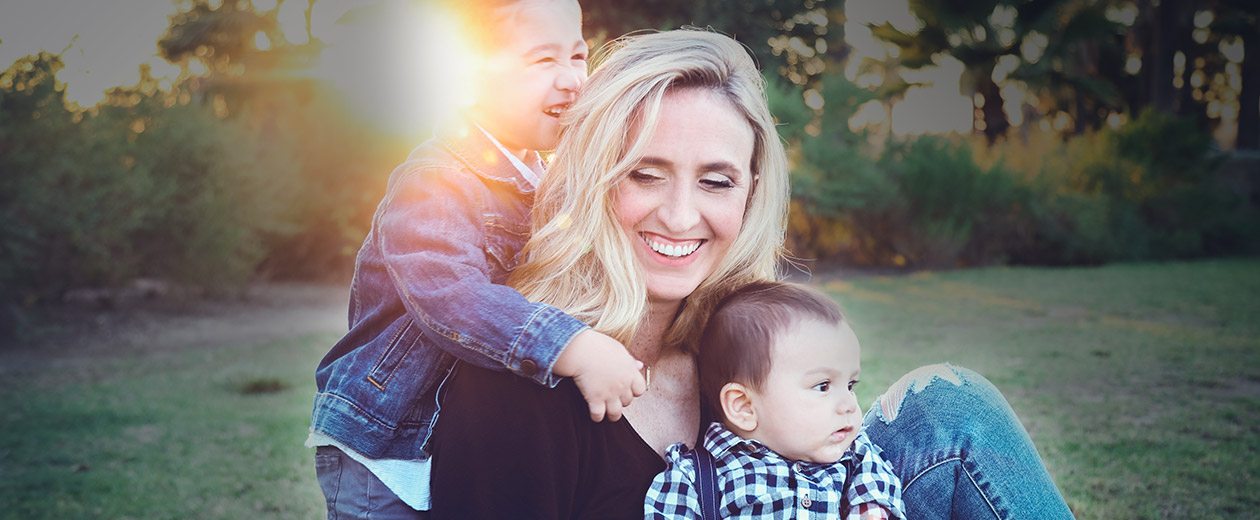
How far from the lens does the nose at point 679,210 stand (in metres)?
1.96

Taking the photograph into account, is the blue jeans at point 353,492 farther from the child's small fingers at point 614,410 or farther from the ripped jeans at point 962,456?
the ripped jeans at point 962,456

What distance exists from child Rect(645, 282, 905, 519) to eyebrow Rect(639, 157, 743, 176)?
29cm

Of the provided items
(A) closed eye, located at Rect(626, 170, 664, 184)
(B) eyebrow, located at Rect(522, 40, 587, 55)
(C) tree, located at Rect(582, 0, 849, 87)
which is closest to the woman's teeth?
(A) closed eye, located at Rect(626, 170, 664, 184)

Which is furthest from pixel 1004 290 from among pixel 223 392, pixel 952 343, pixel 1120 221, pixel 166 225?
pixel 166 225

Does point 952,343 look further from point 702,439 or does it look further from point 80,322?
point 80,322

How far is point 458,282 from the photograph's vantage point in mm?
2037

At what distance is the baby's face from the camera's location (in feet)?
Result: 6.49

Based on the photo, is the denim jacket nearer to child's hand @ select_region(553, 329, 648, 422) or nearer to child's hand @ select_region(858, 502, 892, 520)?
child's hand @ select_region(553, 329, 648, 422)

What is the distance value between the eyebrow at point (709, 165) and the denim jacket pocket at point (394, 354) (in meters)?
0.67

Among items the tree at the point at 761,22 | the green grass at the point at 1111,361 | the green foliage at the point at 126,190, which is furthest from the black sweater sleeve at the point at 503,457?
the tree at the point at 761,22

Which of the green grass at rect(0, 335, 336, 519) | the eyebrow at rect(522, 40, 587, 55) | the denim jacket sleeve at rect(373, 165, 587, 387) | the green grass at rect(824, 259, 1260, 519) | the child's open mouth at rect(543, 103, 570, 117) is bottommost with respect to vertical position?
the green grass at rect(824, 259, 1260, 519)

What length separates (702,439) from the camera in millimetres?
2084

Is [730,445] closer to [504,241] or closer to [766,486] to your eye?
[766,486]

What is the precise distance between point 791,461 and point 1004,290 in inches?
396
